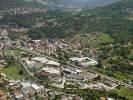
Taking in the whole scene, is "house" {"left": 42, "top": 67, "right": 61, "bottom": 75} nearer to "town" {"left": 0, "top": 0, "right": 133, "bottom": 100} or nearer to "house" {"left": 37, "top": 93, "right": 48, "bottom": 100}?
"town" {"left": 0, "top": 0, "right": 133, "bottom": 100}

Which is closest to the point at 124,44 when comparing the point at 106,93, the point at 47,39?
the point at 47,39

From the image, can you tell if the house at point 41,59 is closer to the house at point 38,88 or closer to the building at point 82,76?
the building at point 82,76

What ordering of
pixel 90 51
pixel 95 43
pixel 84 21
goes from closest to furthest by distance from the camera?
pixel 90 51
pixel 95 43
pixel 84 21

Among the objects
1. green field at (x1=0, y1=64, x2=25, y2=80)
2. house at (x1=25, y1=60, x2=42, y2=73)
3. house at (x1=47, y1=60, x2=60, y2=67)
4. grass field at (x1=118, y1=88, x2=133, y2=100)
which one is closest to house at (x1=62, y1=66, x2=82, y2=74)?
house at (x1=47, y1=60, x2=60, y2=67)

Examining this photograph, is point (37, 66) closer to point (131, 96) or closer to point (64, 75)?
point (64, 75)

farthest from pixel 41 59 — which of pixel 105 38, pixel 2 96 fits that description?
pixel 105 38

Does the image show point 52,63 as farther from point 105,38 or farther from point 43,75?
point 105,38
